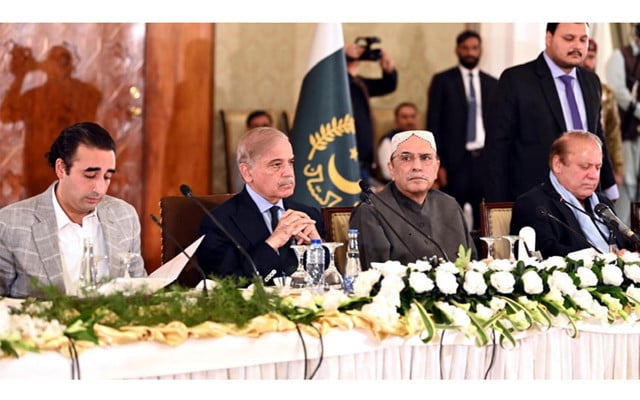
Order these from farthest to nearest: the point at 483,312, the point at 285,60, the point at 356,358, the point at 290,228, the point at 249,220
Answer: the point at 285,60 → the point at 249,220 → the point at 290,228 → the point at 483,312 → the point at 356,358

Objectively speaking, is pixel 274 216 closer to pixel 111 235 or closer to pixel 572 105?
pixel 111 235

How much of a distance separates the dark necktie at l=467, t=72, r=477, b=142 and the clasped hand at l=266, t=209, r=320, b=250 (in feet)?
13.7

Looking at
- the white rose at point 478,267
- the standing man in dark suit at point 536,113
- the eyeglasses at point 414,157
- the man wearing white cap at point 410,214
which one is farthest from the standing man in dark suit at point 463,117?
the white rose at point 478,267

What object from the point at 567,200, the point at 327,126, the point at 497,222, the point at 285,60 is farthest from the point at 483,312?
the point at 285,60

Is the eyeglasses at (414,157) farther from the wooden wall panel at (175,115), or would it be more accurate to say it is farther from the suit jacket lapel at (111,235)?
the wooden wall panel at (175,115)

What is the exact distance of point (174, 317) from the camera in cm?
255

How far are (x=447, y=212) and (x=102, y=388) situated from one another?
198 centimetres

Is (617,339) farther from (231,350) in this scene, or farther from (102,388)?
(102,388)

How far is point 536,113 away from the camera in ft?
17.6

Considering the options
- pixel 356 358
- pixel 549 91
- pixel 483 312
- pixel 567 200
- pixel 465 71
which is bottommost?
pixel 356 358

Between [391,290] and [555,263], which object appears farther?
[555,263]

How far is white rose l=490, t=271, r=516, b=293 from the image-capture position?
2.88 metres

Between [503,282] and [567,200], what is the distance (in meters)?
1.64
